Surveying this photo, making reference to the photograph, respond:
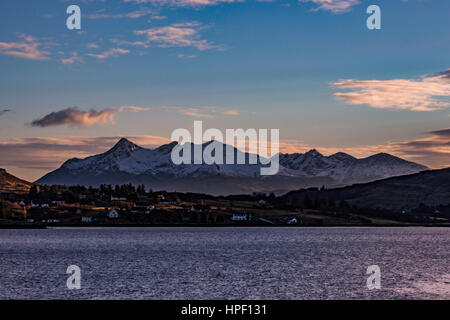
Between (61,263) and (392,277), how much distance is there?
64.6m

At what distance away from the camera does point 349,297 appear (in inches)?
2928

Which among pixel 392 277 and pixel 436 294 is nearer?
pixel 436 294
